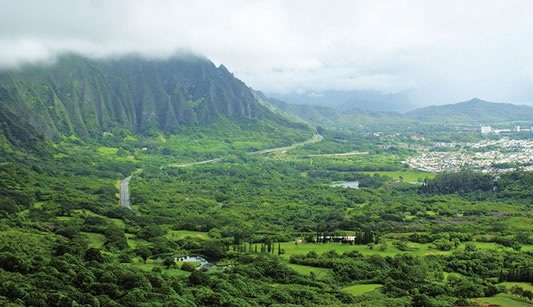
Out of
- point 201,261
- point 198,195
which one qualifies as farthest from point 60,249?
→ point 198,195

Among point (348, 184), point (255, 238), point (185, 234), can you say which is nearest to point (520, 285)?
point (255, 238)

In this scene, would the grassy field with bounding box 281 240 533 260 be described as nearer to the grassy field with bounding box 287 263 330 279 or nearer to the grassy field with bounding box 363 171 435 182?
the grassy field with bounding box 287 263 330 279

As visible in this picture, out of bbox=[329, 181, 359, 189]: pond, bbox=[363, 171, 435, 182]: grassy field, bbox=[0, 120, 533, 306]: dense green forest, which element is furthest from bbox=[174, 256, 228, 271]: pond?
bbox=[363, 171, 435, 182]: grassy field

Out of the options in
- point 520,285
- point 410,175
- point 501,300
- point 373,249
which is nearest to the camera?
point 501,300

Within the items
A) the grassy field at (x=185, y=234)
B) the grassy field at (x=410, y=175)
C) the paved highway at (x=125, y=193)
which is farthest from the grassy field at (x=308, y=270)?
the grassy field at (x=410, y=175)

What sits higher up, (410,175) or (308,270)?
(410,175)

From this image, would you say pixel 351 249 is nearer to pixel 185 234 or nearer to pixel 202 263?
pixel 202 263
